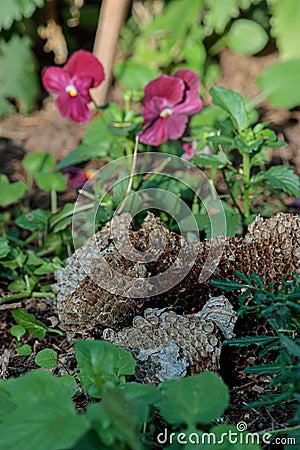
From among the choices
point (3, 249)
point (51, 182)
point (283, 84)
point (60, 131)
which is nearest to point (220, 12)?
point (283, 84)

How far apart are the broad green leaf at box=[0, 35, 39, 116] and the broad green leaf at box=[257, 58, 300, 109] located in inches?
41.1

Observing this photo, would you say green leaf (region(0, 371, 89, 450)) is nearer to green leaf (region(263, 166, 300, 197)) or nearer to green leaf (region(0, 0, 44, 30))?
green leaf (region(263, 166, 300, 197))

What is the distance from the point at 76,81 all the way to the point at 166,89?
0.30m

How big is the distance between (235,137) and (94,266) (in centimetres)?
66

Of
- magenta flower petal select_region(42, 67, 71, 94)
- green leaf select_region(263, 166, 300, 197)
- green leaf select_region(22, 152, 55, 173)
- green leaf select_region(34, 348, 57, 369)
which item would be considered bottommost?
green leaf select_region(34, 348, 57, 369)

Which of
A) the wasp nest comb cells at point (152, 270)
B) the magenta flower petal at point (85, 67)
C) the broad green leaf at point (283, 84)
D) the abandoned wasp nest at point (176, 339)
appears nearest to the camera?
the abandoned wasp nest at point (176, 339)

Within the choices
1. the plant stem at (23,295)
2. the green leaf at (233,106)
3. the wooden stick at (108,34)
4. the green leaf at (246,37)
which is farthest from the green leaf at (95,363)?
the green leaf at (246,37)

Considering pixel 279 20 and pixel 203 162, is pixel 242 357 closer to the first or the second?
pixel 203 162

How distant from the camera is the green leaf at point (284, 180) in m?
1.90

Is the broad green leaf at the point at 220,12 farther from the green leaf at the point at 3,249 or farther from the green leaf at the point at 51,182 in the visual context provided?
the green leaf at the point at 3,249

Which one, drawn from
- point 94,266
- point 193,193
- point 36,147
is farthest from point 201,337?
point 36,147

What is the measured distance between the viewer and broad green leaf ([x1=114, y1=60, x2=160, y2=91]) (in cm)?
294

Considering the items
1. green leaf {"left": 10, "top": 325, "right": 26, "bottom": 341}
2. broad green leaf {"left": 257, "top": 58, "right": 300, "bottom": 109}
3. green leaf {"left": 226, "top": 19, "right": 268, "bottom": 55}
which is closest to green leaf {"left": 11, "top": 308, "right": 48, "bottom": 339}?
green leaf {"left": 10, "top": 325, "right": 26, "bottom": 341}

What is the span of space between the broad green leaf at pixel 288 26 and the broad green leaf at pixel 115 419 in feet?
7.69
